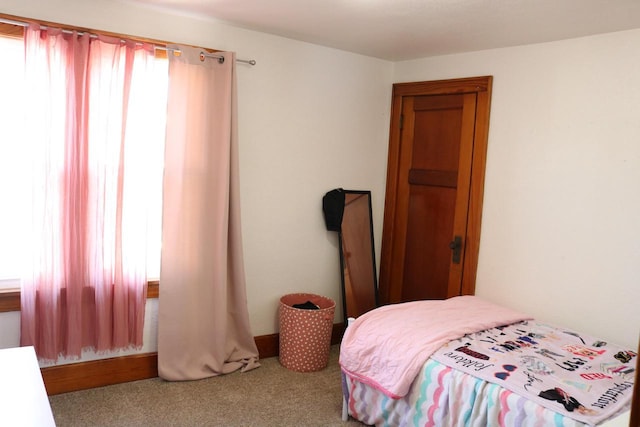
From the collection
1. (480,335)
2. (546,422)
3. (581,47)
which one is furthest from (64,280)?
(581,47)

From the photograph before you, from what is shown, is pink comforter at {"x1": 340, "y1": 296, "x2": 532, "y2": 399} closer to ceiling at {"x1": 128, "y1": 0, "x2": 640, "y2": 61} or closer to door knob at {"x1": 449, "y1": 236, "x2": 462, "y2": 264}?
door knob at {"x1": 449, "y1": 236, "x2": 462, "y2": 264}

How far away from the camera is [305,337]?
11.4 feet

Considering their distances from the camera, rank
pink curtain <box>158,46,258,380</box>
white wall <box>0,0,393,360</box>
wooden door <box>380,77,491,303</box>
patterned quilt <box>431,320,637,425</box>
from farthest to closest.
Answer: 1. wooden door <box>380,77,491,303</box>
2. white wall <box>0,0,393,360</box>
3. pink curtain <box>158,46,258,380</box>
4. patterned quilt <box>431,320,637,425</box>

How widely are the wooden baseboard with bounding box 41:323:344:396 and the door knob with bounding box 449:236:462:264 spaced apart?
211 centimetres

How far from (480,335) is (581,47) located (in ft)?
5.72

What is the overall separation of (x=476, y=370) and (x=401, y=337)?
0.45 metres

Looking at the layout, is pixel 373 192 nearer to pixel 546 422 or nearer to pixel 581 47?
pixel 581 47

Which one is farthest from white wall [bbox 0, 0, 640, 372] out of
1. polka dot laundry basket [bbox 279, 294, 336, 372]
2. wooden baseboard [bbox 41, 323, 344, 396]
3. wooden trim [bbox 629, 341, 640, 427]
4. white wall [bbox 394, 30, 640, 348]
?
wooden trim [bbox 629, 341, 640, 427]

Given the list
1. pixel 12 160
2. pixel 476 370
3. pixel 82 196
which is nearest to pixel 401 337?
pixel 476 370

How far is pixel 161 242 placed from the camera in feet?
10.3

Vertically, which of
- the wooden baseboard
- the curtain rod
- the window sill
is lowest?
the wooden baseboard

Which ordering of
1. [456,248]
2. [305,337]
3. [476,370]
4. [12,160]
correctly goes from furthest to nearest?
[456,248] < [305,337] < [12,160] < [476,370]

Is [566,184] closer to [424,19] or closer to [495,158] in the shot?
[495,158]

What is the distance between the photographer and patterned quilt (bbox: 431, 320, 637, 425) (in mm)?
2102
